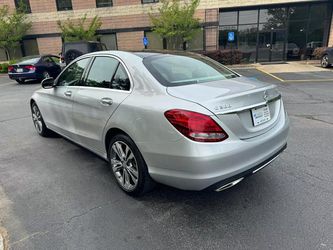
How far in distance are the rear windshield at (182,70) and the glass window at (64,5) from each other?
854 inches

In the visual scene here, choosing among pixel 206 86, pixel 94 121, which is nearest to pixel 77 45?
pixel 94 121

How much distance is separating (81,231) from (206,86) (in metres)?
1.87

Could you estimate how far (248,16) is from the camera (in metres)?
20.1

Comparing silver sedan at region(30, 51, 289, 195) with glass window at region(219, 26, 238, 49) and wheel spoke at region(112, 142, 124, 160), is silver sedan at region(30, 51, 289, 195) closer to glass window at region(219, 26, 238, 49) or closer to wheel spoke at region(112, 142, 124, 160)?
wheel spoke at region(112, 142, 124, 160)

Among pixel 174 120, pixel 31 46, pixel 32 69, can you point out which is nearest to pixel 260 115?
pixel 174 120

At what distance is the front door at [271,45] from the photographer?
66.2ft

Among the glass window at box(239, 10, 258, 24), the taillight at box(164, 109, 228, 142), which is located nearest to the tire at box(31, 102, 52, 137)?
the taillight at box(164, 109, 228, 142)

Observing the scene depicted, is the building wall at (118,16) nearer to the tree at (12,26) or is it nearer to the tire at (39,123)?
the tree at (12,26)

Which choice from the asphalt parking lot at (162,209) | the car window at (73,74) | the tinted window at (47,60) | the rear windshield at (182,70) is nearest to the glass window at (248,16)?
the tinted window at (47,60)

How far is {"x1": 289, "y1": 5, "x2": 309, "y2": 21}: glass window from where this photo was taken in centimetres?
1980

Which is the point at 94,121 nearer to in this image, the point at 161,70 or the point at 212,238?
the point at 161,70

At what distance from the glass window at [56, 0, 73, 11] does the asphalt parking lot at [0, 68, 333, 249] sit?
20.9 metres

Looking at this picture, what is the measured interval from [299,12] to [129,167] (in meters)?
21.5

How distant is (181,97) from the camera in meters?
2.48
